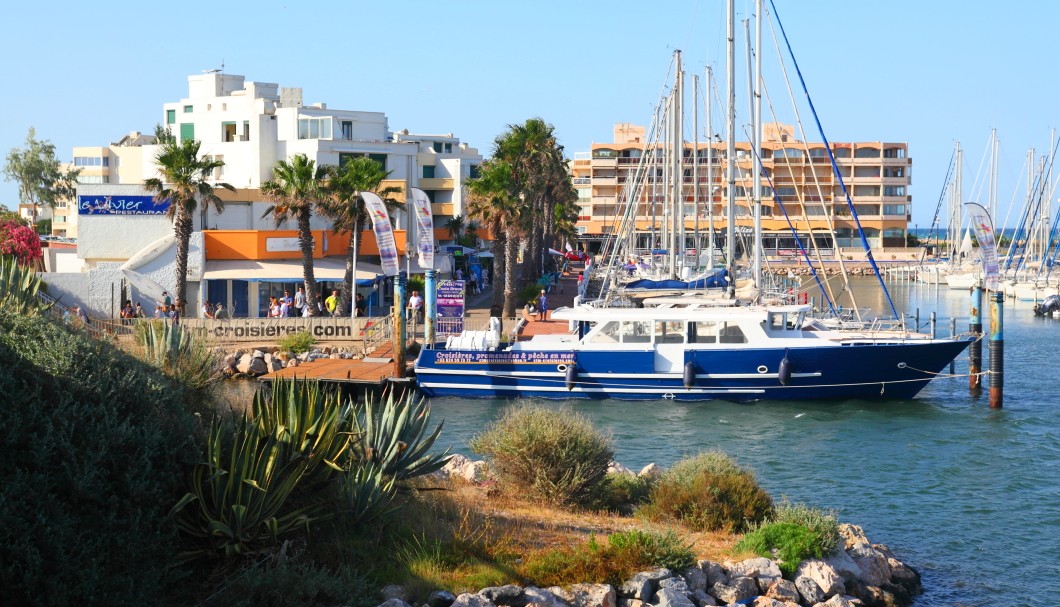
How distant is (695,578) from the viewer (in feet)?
41.2

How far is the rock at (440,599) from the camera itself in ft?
36.7

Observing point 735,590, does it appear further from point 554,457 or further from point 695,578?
point 554,457

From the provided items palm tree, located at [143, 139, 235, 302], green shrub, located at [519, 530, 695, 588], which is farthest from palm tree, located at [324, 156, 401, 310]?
green shrub, located at [519, 530, 695, 588]

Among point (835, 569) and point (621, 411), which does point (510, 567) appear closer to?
point (835, 569)

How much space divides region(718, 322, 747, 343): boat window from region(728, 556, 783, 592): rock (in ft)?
55.7

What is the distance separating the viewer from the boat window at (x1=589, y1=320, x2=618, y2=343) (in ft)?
99.9

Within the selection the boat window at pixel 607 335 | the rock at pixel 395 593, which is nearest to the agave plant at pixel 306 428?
the rock at pixel 395 593

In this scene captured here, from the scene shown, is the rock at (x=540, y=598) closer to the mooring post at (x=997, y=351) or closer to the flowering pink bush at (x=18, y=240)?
the mooring post at (x=997, y=351)

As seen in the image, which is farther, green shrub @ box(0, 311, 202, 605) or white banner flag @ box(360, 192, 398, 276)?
white banner flag @ box(360, 192, 398, 276)

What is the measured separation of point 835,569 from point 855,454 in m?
11.0

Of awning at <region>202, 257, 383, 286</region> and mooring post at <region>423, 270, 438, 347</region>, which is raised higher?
awning at <region>202, 257, 383, 286</region>

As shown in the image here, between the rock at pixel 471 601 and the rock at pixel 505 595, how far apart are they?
10 cm

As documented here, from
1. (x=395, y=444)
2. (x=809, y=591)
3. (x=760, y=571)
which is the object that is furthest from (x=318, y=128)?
(x=809, y=591)

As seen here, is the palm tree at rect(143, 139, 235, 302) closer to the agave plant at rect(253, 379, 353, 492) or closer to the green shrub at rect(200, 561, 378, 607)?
the agave plant at rect(253, 379, 353, 492)
